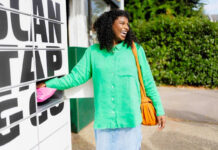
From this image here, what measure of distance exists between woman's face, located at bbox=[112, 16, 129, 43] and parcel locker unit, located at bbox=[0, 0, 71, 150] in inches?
22.5

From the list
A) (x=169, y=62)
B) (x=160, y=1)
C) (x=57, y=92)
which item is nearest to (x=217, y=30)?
(x=169, y=62)

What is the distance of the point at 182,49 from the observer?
7.03 metres

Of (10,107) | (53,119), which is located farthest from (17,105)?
(53,119)

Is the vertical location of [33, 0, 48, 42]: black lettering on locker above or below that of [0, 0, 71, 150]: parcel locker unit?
above

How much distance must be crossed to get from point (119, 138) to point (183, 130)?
254 centimetres

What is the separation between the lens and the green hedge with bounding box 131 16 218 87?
6.84 metres

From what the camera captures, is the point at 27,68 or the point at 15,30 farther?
the point at 27,68

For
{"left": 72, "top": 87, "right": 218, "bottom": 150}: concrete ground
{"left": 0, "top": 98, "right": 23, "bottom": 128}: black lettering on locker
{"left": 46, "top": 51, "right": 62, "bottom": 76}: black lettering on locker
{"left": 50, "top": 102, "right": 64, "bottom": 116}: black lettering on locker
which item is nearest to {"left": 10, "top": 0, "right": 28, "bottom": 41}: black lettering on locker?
{"left": 46, "top": 51, "right": 62, "bottom": 76}: black lettering on locker

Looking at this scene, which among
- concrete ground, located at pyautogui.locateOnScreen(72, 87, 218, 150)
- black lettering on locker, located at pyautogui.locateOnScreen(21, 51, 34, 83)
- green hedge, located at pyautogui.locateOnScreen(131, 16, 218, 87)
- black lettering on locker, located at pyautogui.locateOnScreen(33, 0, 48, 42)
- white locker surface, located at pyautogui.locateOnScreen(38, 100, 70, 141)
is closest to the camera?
black lettering on locker, located at pyautogui.locateOnScreen(21, 51, 34, 83)

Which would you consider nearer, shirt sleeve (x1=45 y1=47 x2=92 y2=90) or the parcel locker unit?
the parcel locker unit

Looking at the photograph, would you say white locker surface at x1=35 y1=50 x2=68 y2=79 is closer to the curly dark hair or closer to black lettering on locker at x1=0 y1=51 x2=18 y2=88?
black lettering on locker at x1=0 y1=51 x2=18 y2=88

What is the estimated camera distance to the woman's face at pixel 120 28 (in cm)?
172

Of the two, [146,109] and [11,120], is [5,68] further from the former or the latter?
[146,109]

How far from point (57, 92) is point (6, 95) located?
78 cm
